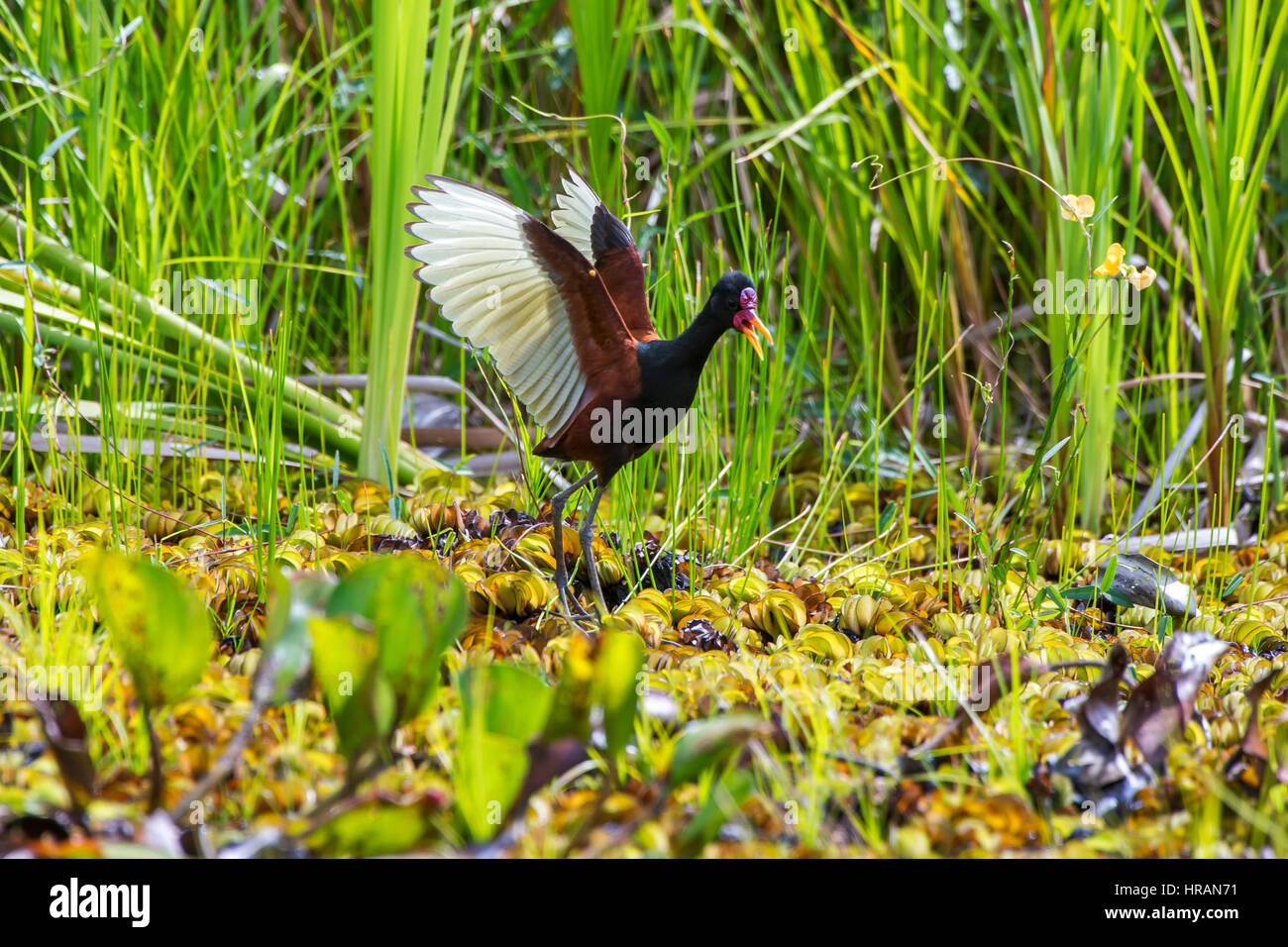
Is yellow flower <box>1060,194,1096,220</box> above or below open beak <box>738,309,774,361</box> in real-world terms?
above

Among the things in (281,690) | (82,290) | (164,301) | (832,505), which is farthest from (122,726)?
(832,505)

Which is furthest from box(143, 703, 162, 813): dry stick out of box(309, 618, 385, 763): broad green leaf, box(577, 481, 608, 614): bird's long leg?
box(577, 481, 608, 614): bird's long leg

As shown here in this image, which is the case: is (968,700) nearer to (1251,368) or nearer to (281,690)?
(281,690)

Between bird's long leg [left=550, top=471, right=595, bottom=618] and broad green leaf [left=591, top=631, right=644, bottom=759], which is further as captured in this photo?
bird's long leg [left=550, top=471, right=595, bottom=618]

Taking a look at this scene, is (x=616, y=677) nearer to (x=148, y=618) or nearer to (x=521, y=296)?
(x=148, y=618)

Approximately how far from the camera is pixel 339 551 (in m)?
1.91

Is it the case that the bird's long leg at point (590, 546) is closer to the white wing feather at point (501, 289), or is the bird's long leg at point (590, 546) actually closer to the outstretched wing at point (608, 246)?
the white wing feather at point (501, 289)

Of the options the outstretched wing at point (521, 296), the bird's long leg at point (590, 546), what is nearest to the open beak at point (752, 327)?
the outstretched wing at point (521, 296)

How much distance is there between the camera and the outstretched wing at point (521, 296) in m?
1.60

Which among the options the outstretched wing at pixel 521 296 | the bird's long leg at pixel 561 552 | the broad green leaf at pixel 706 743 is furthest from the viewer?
the bird's long leg at pixel 561 552

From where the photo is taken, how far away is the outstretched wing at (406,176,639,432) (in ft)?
5.24

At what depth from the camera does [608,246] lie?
1800mm

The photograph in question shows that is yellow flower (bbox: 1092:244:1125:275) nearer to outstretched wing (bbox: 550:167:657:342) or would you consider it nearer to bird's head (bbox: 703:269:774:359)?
bird's head (bbox: 703:269:774:359)

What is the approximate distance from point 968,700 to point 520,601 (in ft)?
2.33
